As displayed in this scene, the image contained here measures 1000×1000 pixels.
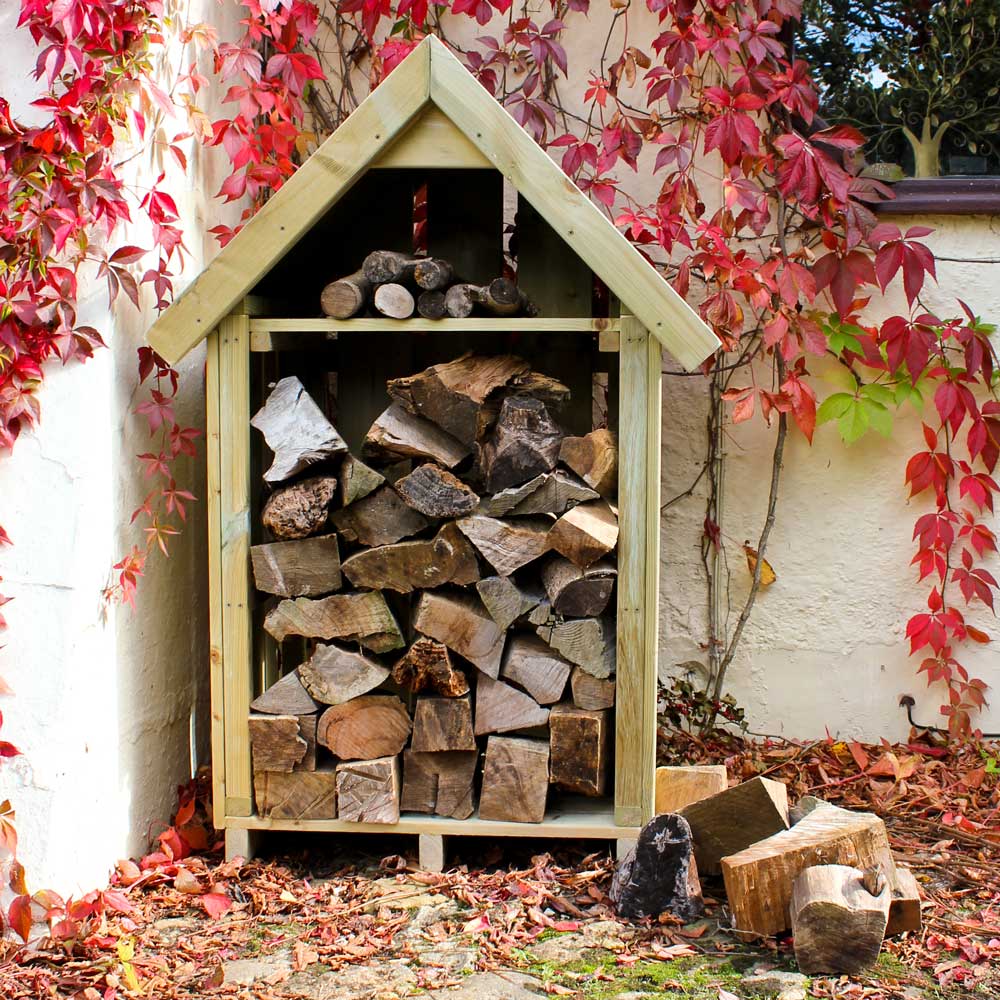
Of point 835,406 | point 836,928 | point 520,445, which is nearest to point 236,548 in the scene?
point 520,445

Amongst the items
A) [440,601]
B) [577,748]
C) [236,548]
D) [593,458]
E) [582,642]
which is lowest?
[577,748]

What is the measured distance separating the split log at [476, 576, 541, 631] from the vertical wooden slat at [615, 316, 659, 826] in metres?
0.27

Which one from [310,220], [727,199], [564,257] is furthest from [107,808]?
[727,199]

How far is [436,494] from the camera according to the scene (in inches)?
117

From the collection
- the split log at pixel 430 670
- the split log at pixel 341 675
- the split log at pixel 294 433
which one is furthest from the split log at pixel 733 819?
the split log at pixel 294 433

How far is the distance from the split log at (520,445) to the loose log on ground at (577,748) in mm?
629

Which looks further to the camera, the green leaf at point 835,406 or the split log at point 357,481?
the green leaf at point 835,406

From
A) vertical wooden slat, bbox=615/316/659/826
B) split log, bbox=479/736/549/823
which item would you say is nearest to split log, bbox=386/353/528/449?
vertical wooden slat, bbox=615/316/659/826

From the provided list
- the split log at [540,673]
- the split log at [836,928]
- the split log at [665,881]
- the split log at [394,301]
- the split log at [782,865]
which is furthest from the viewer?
the split log at [540,673]

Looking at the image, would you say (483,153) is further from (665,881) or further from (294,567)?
(665,881)

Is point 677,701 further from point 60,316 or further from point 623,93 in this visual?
point 60,316

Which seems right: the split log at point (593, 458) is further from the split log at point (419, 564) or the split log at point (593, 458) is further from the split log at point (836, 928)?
the split log at point (836, 928)

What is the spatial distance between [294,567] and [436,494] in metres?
0.43

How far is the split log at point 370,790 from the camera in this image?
305 cm
